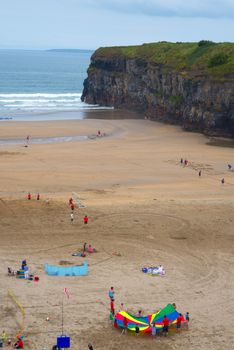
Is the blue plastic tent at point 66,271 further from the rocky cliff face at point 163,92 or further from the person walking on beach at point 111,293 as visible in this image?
the rocky cliff face at point 163,92

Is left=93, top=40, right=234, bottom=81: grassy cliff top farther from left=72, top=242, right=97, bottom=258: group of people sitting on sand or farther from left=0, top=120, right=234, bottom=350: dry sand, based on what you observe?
left=72, top=242, right=97, bottom=258: group of people sitting on sand

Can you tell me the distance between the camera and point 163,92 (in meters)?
75.2

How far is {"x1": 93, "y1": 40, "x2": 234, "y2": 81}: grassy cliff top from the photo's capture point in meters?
66.7

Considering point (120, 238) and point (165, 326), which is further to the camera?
point (120, 238)

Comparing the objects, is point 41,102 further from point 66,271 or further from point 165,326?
point 165,326

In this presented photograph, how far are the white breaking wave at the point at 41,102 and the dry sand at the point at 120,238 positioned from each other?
33.0 m

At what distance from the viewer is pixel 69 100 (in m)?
101

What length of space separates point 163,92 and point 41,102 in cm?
2707

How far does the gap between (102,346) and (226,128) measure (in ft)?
149

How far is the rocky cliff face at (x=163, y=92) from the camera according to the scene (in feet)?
207

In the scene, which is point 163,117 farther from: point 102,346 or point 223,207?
point 102,346

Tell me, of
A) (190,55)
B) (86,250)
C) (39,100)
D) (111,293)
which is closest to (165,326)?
(111,293)

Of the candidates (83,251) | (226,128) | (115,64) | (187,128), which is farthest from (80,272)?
(115,64)

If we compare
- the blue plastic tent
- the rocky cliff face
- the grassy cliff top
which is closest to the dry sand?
the blue plastic tent
